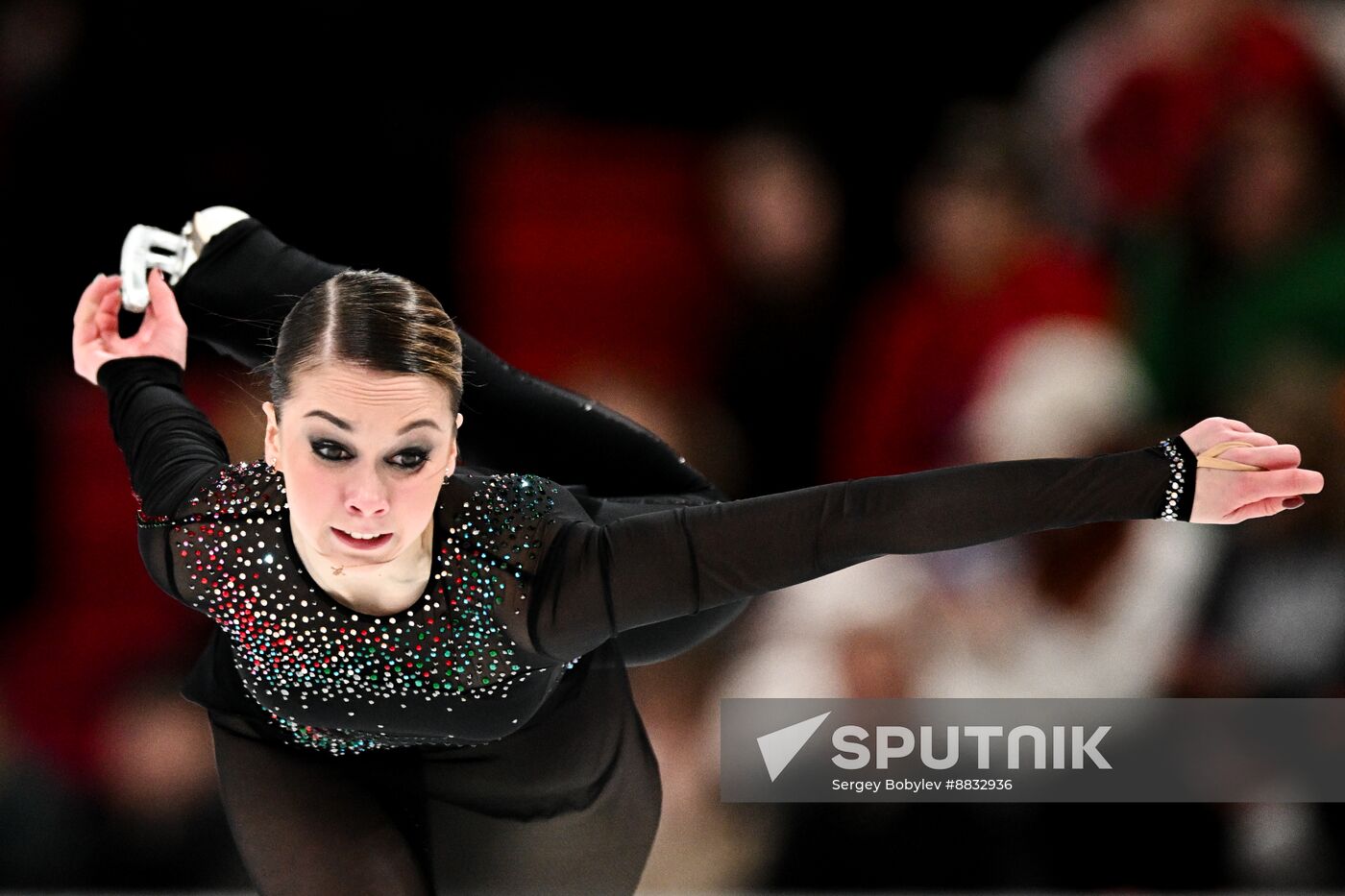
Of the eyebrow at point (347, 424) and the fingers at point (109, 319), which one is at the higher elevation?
the fingers at point (109, 319)

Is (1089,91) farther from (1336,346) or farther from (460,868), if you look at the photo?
(460,868)

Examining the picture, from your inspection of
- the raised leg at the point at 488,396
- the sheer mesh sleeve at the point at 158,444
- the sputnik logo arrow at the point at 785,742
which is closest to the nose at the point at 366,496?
the sheer mesh sleeve at the point at 158,444

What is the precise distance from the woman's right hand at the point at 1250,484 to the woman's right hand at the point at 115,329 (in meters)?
1.46

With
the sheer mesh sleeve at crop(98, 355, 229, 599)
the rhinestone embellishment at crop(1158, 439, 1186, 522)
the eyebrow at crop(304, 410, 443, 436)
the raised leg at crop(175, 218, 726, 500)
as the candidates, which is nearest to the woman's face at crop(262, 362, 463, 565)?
the eyebrow at crop(304, 410, 443, 436)

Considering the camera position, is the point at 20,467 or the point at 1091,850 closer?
the point at 1091,850

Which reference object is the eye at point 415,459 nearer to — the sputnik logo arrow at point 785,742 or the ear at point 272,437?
the ear at point 272,437

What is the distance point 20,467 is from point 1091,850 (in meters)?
2.66

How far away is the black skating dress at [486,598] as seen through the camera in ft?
6.17

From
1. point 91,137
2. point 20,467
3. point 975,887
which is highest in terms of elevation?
point 91,137

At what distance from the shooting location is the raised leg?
2361 millimetres

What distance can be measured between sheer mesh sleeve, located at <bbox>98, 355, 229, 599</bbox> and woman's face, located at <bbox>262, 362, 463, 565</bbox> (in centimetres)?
27

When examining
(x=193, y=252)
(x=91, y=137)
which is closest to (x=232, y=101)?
(x=91, y=137)

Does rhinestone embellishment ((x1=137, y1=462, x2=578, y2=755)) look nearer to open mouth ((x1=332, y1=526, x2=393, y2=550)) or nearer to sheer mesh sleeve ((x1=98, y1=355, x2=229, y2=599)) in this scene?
sheer mesh sleeve ((x1=98, y1=355, x2=229, y2=599))

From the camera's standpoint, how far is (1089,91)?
382cm
